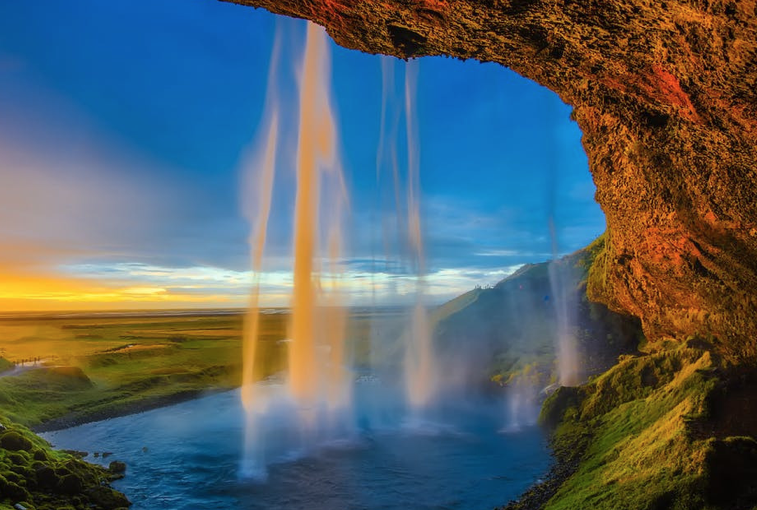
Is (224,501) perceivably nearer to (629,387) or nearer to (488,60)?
(488,60)

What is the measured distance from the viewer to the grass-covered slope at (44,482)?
16969 millimetres

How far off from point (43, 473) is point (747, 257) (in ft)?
94.8

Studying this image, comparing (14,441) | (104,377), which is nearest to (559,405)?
(14,441)

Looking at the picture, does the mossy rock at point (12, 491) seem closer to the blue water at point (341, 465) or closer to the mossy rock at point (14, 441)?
the mossy rock at point (14, 441)

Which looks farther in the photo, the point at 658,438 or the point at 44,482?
the point at 44,482

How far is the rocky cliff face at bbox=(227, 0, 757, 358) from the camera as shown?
24.1ft

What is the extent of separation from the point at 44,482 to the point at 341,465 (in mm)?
13688

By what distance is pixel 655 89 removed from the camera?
31.4 ft

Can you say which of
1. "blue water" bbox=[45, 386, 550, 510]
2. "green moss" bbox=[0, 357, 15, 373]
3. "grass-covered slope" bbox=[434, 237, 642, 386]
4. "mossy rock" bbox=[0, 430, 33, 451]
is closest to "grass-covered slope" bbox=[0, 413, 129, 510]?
"mossy rock" bbox=[0, 430, 33, 451]

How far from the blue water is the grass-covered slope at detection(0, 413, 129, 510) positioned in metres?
1.52

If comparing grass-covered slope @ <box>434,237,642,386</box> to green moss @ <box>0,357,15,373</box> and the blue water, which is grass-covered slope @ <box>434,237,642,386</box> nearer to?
the blue water

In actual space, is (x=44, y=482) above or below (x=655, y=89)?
below

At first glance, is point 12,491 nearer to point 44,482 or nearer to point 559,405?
point 44,482

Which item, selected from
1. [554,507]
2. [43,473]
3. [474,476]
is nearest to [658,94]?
[554,507]
